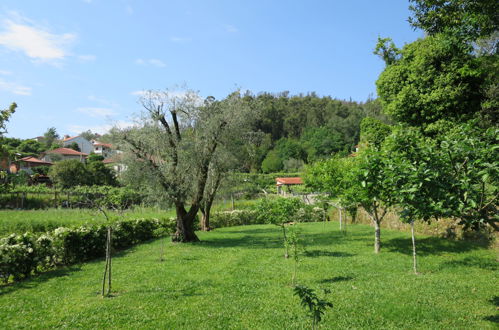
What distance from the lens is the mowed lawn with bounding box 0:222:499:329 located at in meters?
6.39

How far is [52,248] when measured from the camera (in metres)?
10.8

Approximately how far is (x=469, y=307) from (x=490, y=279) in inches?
109

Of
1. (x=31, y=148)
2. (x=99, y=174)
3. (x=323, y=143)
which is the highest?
(x=31, y=148)

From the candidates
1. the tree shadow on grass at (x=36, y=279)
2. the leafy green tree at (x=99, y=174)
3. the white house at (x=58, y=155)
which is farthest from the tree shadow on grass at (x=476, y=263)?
the white house at (x=58, y=155)

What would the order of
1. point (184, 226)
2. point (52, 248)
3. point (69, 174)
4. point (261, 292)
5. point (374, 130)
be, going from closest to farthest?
point (261, 292) → point (52, 248) → point (184, 226) → point (374, 130) → point (69, 174)

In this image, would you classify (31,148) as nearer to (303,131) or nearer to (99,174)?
(99,174)

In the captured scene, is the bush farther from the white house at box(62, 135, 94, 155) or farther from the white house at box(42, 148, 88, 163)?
the white house at box(62, 135, 94, 155)

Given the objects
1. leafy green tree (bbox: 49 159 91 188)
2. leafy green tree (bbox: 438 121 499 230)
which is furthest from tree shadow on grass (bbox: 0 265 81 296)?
leafy green tree (bbox: 49 159 91 188)

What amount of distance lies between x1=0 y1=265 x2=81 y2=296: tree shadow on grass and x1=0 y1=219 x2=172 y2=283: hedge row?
0.31 metres

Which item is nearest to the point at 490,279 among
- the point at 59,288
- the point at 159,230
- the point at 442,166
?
the point at 442,166

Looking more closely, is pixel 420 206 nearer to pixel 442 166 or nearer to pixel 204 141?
pixel 442 166

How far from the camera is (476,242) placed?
13.7 m

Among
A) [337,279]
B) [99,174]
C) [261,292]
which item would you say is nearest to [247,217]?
[337,279]

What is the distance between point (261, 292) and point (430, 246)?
922cm
